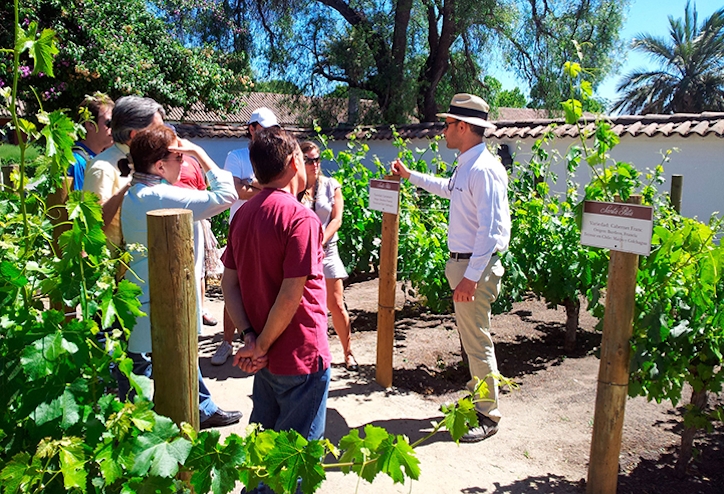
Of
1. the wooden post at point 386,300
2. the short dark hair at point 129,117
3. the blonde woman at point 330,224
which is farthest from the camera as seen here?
the blonde woman at point 330,224

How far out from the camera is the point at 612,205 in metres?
2.77

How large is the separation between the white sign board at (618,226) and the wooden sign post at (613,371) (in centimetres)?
8

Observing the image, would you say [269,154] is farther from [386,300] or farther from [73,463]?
[386,300]

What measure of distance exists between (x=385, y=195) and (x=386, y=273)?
0.54 m

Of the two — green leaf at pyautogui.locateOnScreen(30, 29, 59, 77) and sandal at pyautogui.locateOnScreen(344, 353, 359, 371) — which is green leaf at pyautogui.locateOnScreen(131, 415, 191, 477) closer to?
green leaf at pyautogui.locateOnScreen(30, 29, 59, 77)

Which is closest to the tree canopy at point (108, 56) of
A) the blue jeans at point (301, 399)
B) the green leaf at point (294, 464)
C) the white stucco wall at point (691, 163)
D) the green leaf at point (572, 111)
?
the white stucco wall at point (691, 163)

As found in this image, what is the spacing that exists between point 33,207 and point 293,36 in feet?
54.5

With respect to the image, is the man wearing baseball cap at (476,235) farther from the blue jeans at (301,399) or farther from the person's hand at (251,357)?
the person's hand at (251,357)

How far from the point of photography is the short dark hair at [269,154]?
8.11 ft

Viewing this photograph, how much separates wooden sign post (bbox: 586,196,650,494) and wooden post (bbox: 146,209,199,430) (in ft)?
6.23

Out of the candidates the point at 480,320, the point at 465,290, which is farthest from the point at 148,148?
the point at 480,320

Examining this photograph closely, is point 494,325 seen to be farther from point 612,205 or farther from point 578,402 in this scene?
point 612,205

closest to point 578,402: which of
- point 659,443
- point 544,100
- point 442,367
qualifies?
point 659,443

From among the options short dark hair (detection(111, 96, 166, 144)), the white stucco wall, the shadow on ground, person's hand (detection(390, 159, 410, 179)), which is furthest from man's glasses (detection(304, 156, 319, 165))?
the white stucco wall
